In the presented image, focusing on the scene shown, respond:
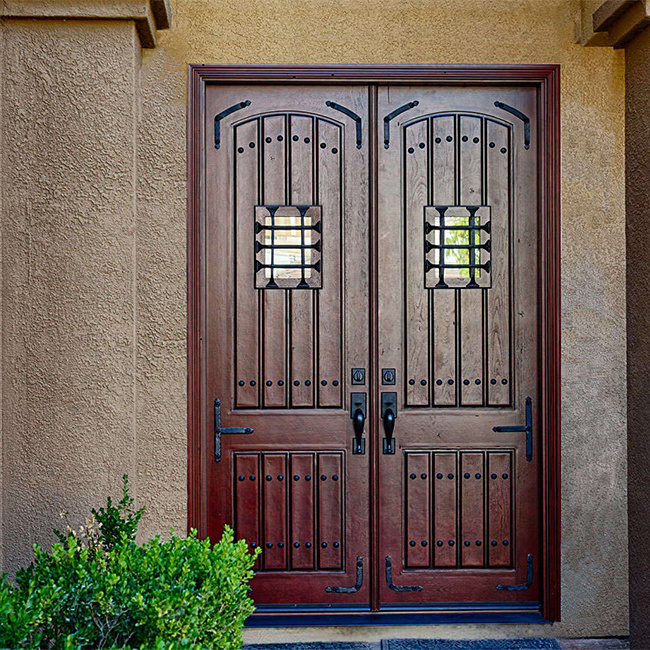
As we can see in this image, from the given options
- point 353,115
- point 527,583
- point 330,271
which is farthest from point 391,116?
point 527,583

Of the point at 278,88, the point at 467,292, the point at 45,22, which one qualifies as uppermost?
the point at 45,22

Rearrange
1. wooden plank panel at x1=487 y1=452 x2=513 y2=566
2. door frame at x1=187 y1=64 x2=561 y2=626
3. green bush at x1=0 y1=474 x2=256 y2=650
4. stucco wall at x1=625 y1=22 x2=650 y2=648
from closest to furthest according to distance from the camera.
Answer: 1. green bush at x1=0 y1=474 x2=256 y2=650
2. stucco wall at x1=625 y1=22 x2=650 y2=648
3. door frame at x1=187 y1=64 x2=561 y2=626
4. wooden plank panel at x1=487 y1=452 x2=513 y2=566

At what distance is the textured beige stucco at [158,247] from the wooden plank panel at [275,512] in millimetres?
374

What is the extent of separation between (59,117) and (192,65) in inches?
28.1

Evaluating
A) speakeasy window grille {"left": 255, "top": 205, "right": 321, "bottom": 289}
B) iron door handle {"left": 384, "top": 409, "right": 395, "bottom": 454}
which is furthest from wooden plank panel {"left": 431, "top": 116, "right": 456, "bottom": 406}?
speakeasy window grille {"left": 255, "top": 205, "right": 321, "bottom": 289}

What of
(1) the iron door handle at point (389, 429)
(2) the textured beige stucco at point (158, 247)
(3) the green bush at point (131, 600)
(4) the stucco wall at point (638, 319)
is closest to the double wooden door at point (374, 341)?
(1) the iron door handle at point (389, 429)

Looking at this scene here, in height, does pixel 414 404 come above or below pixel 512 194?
below

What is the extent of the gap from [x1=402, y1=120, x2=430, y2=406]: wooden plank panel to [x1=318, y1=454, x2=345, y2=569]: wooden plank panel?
548 mm

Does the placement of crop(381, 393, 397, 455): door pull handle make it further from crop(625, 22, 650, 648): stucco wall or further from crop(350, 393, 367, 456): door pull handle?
crop(625, 22, 650, 648): stucco wall

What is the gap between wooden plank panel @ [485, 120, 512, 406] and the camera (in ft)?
10.9

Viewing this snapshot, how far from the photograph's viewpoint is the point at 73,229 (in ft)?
9.66

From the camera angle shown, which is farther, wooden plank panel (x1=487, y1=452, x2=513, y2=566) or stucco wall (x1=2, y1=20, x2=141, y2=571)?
wooden plank panel (x1=487, y1=452, x2=513, y2=566)

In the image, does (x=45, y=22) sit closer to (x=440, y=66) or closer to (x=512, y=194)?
(x=440, y=66)

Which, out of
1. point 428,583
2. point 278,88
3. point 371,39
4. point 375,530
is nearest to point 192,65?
point 278,88
